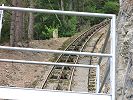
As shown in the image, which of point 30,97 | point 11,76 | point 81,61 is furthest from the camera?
point 81,61

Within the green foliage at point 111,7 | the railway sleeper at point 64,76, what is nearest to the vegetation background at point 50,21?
the green foliage at point 111,7

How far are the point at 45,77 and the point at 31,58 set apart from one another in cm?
468

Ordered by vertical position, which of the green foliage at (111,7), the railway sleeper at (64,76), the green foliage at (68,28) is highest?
the green foliage at (111,7)

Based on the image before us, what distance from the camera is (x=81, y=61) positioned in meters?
19.6

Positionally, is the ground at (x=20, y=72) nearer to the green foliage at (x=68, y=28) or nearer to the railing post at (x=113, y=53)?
the railing post at (x=113, y=53)

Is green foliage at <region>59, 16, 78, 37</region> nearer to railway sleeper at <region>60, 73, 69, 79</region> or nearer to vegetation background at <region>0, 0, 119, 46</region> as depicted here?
vegetation background at <region>0, 0, 119, 46</region>

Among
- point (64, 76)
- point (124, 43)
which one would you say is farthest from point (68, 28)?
point (124, 43)

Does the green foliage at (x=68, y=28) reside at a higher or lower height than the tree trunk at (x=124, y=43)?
lower

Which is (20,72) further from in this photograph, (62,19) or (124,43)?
(62,19)

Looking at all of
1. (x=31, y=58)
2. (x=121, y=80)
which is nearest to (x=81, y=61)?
(x=31, y=58)

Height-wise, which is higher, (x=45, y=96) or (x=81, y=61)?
(x=45, y=96)

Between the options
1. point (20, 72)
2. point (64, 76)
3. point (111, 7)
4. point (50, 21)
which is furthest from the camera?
point (111, 7)

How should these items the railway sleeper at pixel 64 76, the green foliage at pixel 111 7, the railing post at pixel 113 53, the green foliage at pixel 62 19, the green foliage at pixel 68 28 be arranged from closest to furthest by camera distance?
the railing post at pixel 113 53
the railway sleeper at pixel 64 76
the green foliage at pixel 62 19
the green foliage at pixel 68 28
the green foliage at pixel 111 7

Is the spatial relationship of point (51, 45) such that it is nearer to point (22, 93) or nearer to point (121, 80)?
point (121, 80)
